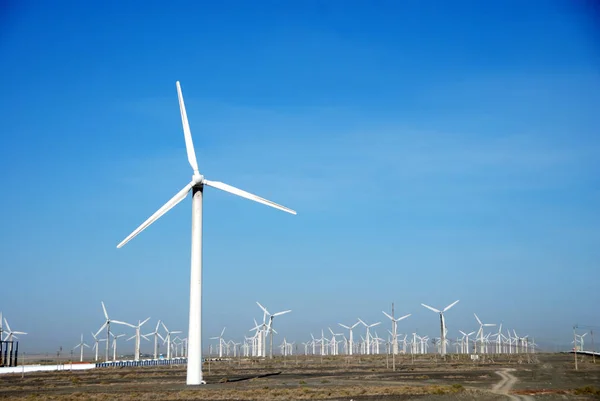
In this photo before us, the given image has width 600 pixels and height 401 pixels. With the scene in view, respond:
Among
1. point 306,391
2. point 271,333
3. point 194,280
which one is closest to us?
point 306,391

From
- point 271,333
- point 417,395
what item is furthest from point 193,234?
point 271,333

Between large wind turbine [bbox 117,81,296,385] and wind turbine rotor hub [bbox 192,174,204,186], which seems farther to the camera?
wind turbine rotor hub [bbox 192,174,204,186]

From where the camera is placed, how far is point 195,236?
222ft

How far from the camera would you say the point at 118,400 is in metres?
56.9

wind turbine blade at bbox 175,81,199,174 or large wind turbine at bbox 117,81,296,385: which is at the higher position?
wind turbine blade at bbox 175,81,199,174

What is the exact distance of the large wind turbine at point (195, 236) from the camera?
65.1 metres

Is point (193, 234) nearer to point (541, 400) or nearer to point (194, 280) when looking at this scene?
point (194, 280)

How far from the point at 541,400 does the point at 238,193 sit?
119 feet

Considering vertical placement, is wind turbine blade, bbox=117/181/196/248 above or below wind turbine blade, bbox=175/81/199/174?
below

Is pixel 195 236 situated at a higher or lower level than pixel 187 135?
lower

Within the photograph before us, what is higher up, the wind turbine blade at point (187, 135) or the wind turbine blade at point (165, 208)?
the wind turbine blade at point (187, 135)

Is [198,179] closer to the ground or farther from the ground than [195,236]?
farther from the ground

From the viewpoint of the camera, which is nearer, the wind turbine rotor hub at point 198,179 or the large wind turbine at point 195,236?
the large wind turbine at point 195,236

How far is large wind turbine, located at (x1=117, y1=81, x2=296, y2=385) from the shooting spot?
65.1 meters
